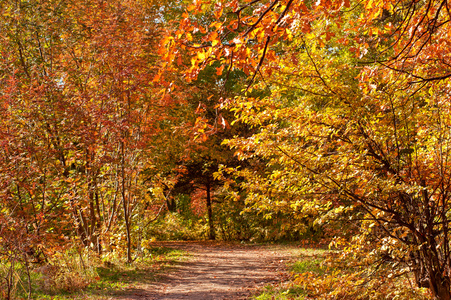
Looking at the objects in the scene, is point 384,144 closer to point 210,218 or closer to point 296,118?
point 296,118

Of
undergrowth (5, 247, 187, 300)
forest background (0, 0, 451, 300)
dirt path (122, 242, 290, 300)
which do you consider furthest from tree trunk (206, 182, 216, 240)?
forest background (0, 0, 451, 300)

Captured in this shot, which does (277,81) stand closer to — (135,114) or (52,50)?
(135,114)

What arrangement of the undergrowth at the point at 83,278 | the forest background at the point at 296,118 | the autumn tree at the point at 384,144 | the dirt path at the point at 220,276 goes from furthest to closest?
the dirt path at the point at 220,276 < the undergrowth at the point at 83,278 < the autumn tree at the point at 384,144 < the forest background at the point at 296,118

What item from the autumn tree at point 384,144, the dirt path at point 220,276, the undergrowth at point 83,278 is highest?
the autumn tree at point 384,144

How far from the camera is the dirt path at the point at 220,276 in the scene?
266 inches

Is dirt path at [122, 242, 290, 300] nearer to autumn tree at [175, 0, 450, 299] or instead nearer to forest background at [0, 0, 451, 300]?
forest background at [0, 0, 451, 300]

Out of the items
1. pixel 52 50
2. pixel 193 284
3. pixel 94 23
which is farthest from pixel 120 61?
pixel 193 284

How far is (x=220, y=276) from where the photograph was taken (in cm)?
850

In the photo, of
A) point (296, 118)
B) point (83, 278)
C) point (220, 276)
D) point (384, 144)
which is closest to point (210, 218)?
point (220, 276)

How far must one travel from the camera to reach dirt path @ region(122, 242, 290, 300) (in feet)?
22.1

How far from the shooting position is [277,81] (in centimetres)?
468

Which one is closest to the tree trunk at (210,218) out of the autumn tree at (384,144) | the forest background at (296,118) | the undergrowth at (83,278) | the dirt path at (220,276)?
the dirt path at (220,276)

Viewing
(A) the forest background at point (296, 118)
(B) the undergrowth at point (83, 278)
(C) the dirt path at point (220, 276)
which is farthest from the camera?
(C) the dirt path at point (220, 276)

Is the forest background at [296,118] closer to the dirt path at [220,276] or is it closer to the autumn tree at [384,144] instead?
the autumn tree at [384,144]
